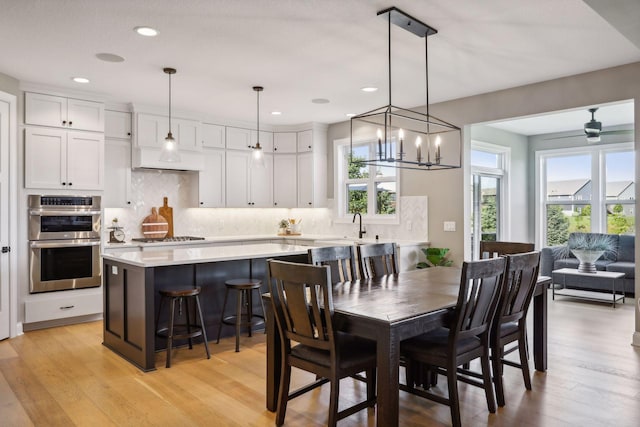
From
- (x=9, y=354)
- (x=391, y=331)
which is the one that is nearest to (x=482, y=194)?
(x=391, y=331)

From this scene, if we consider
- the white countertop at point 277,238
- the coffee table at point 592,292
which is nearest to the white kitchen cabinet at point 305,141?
the white countertop at point 277,238

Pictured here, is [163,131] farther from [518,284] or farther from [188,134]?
[518,284]

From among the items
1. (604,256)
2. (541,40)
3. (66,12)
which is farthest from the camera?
(604,256)

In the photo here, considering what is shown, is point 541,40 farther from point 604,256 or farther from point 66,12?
point 604,256

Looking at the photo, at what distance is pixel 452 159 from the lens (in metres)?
5.58

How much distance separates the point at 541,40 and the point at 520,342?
229cm

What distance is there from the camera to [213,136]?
6535 mm

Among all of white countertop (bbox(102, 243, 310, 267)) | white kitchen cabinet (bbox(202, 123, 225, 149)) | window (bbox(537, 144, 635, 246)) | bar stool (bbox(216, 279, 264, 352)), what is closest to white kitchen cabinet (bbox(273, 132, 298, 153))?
white kitchen cabinet (bbox(202, 123, 225, 149))

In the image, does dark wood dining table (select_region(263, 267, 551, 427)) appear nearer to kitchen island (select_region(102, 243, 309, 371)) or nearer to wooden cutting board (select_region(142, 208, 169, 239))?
kitchen island (select_region(102, 243, 309, 371))

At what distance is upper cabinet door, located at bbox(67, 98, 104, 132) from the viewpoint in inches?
201

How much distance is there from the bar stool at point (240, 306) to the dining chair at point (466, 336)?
70.6 inches

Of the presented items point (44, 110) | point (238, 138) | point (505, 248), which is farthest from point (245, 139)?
point (505, 248)

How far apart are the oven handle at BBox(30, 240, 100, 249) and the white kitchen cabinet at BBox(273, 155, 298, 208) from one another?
9.11 feet

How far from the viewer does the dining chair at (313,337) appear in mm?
2330
